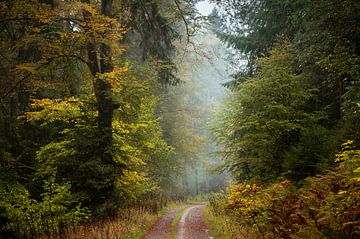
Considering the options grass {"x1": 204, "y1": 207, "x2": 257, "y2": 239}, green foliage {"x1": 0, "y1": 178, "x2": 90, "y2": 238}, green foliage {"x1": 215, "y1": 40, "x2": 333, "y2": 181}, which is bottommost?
grass {"x1": 204, "y1": 207, "x2": 257, "y2": 239}

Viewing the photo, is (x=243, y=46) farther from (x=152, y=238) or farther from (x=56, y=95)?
(x=152, y=238)

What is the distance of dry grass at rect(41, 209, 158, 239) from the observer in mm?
9414

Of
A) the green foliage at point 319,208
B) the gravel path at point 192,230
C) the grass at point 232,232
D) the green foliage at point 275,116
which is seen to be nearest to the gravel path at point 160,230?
the gravel path at point 192,230

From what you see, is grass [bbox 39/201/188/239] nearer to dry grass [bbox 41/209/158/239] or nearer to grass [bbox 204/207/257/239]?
dry grass [bbox 41/209/158/239]

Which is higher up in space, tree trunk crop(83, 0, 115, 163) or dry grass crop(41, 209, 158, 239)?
tree trunk crop(83, 0, 115, 163)

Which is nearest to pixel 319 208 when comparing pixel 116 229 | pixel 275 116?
pixel 275 116

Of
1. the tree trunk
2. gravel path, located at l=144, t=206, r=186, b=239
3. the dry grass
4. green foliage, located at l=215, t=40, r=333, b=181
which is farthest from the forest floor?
the tree trunk

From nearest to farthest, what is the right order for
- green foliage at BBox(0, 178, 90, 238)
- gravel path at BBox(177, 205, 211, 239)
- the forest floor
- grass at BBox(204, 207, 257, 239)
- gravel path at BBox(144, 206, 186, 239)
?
grass at BBox(204, 207, 257, 239) → green foliage at BBox(0, 178, 90, 238) → gravel path at BBox(177, 205, 211, 239) → the forest floor → gravel path at BBox(144, 206, 186, 239)

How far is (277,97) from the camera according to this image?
12297 millimetres

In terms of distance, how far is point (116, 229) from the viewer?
1058cm

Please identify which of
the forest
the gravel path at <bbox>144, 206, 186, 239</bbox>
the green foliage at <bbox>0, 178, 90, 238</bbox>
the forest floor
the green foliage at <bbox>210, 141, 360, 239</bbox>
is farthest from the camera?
the gravel path at <bbox>144, 206, 186, 239</bbox>

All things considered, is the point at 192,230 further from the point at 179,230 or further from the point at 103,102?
the point at 103,102

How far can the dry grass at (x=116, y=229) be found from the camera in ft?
30.9

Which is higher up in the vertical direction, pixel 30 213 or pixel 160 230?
pixel 30 213
